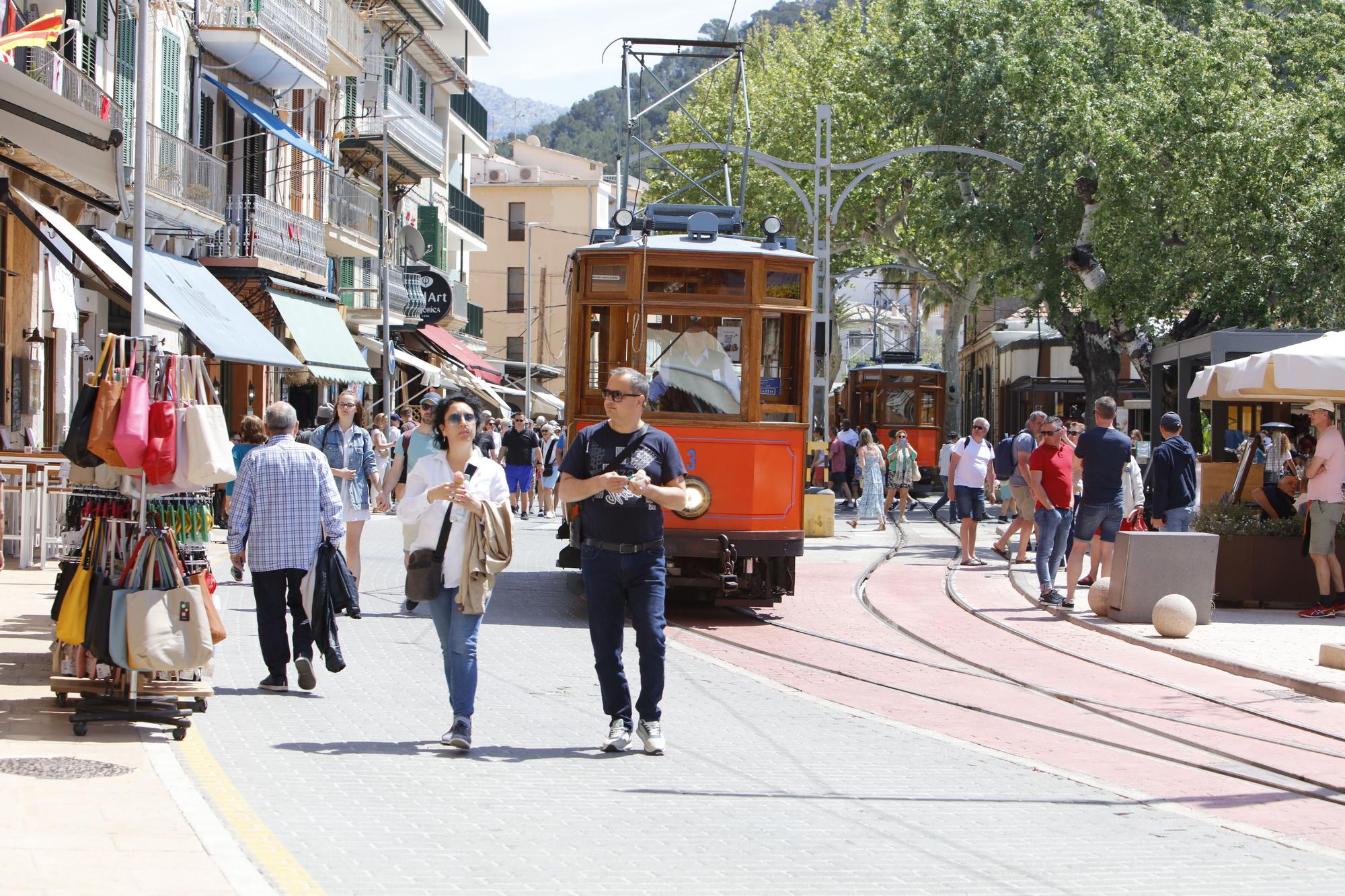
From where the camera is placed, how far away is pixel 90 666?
838 centimetres

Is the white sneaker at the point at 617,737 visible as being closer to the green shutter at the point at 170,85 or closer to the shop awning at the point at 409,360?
the green shutter at the point at 170,85

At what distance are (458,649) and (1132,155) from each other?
21.4 meters

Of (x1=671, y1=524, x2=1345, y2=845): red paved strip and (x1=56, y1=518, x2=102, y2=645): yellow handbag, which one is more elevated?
(x1=56, y1=518, x2=102, y2=645): yellow handbag

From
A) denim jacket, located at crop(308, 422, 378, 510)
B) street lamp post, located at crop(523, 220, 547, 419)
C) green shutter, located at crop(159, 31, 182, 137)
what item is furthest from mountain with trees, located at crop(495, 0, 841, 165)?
denim jacket, located at crop(308, 422, 378, 510)

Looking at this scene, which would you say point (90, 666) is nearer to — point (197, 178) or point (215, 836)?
point (215, 836)

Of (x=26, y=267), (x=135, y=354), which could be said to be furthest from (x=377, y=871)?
(x=26, y=267)

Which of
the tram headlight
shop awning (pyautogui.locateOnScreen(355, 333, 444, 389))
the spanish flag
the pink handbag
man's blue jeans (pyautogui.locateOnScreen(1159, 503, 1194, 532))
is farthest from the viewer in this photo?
shop awning (pyautogui.locateOnScreen(355, 333, 444, 389))

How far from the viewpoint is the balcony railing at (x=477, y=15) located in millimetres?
52531

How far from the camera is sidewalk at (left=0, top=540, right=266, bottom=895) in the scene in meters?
5.38

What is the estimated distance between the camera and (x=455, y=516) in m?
8.13

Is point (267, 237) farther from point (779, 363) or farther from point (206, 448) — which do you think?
point (206, 448)

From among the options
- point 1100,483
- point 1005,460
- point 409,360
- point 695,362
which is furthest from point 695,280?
point 409,360

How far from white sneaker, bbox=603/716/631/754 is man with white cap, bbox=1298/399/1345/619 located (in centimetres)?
877

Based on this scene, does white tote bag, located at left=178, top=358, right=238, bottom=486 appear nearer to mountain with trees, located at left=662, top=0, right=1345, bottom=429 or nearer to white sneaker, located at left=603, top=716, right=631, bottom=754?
white sneaker, located at left=603, top=716, right=631, bottom=754
